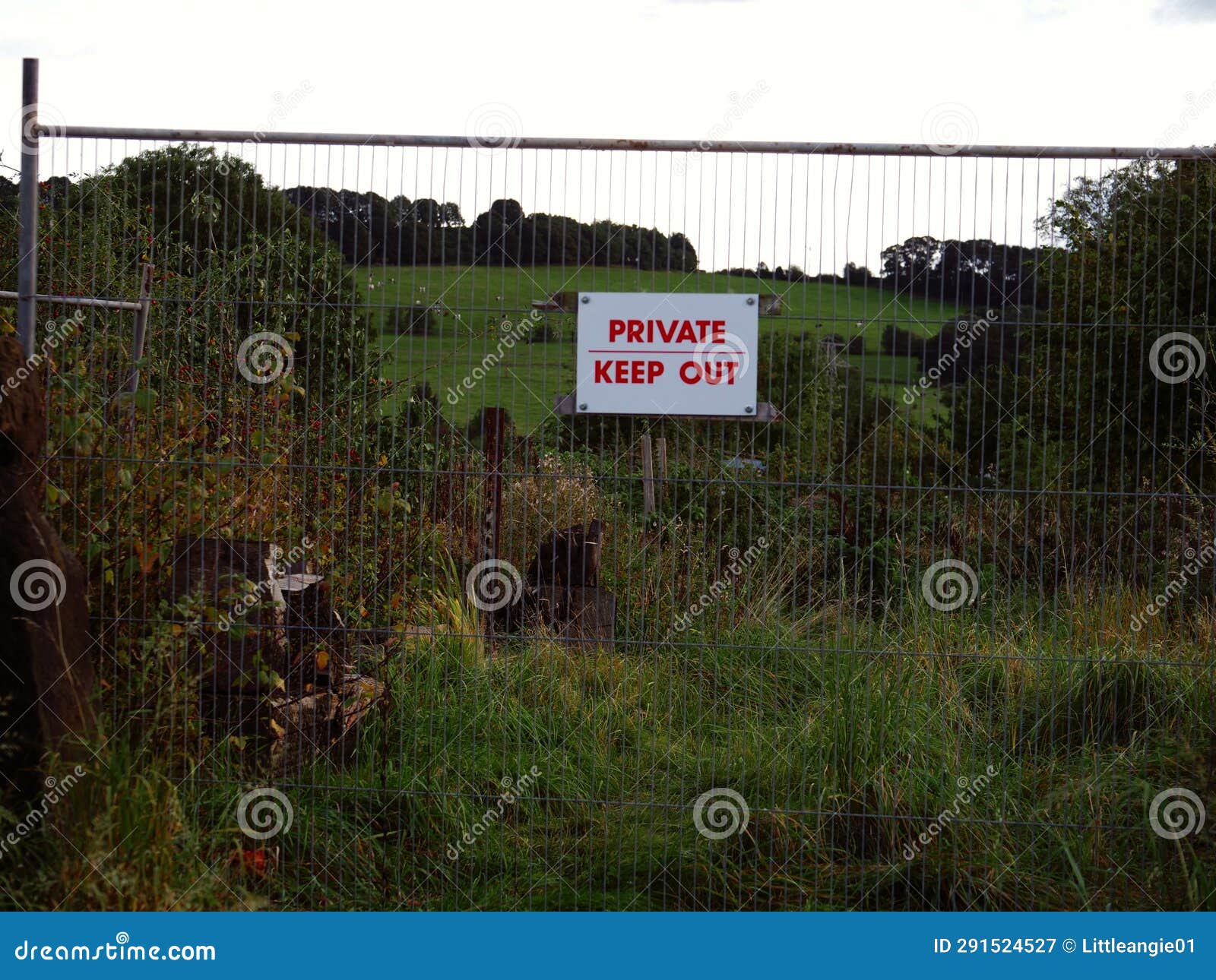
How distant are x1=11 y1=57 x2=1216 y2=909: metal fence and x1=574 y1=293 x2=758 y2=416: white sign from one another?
91 mm

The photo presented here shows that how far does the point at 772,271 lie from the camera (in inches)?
194

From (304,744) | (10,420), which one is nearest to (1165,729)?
(304,744)

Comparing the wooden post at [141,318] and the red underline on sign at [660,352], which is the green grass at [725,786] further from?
the wooden post at [141,318]

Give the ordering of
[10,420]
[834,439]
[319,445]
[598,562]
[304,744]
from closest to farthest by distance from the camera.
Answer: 1. [10,420]
2. [319,445]
3. [304,744]
4. [598,562]
5. [834,439]

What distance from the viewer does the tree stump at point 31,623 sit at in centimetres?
457

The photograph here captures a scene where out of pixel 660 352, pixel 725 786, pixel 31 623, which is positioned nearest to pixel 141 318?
pixel 31 623

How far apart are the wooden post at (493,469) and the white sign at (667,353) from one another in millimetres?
404

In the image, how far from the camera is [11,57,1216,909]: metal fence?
190 inches

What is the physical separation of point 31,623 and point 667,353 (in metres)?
2.82

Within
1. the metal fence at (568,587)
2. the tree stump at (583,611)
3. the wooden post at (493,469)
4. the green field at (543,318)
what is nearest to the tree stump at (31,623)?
the metal fence at (568,587)

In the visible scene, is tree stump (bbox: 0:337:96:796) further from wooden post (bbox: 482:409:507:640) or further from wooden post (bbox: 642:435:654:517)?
wooden post (bbox: 642:435:654:517)

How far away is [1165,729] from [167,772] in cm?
445

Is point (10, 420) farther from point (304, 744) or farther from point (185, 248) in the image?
point (304, 744)

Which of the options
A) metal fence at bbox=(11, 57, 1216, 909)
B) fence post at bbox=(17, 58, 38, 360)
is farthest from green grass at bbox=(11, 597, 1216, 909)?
fence post at bbox=(17, 58, 38, 360)
